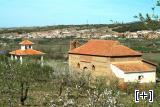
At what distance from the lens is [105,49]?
4172 centimetres

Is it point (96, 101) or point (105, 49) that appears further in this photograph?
point (105, 49)

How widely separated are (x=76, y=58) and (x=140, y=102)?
109 ft

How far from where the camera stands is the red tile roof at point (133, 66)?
38281 millimetres

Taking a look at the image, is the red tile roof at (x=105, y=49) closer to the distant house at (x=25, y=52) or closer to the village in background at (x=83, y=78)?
the village in background at (x=83, y=78)

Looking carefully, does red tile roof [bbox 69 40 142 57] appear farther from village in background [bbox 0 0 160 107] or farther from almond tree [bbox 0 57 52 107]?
almond tree [bbox 0 57 52 107]

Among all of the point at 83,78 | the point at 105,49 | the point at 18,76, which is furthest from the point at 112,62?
the point at 18,76

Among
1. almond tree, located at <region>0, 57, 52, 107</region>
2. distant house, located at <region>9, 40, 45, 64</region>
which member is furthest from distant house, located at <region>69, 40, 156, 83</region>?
almond tree, located at <region>0, 57, 52, 107</region>

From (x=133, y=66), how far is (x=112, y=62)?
2.14 meters

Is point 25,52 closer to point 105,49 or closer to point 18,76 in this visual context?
point 105,49

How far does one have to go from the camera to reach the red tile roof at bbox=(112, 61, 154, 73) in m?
38.3

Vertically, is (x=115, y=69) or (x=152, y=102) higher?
(x=152, y=102)

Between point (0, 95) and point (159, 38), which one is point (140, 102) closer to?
point (159, 38)

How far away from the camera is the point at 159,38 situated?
279 inches

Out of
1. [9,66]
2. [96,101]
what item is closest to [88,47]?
[9,66]
